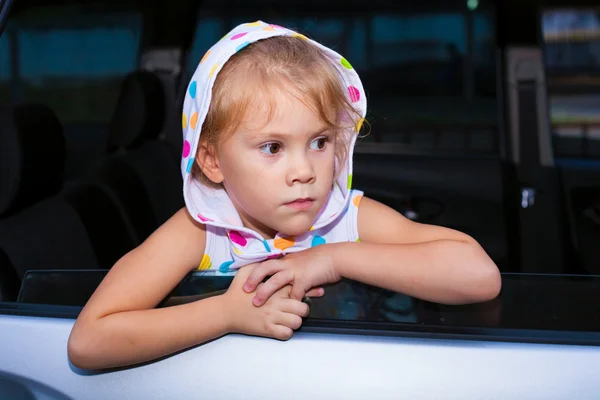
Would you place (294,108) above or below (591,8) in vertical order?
below

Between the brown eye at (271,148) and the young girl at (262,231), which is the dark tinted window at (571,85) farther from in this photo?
the brown eye at (271,148)

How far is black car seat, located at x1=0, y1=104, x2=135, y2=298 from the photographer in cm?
181

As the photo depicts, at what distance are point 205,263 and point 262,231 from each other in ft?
0.44

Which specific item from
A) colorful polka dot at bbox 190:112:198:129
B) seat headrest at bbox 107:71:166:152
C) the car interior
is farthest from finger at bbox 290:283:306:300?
seat headrest at bbox 107:71:166:152

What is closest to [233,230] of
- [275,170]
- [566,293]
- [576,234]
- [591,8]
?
[275,170]

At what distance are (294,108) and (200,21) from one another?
6.96 feet

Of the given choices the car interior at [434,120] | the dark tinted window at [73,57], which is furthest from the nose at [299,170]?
the dark tinted window at [73,57]

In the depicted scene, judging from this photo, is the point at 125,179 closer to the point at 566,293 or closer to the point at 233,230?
the point at 233,230

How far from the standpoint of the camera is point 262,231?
1580 millimetres

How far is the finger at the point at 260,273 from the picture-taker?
1273mm

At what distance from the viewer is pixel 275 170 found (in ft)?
4.41

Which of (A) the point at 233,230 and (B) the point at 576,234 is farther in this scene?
(B) the point at 576,234

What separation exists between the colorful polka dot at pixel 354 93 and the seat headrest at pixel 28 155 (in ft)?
2.53

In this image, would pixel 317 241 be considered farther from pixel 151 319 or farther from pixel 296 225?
pixel 151 319
